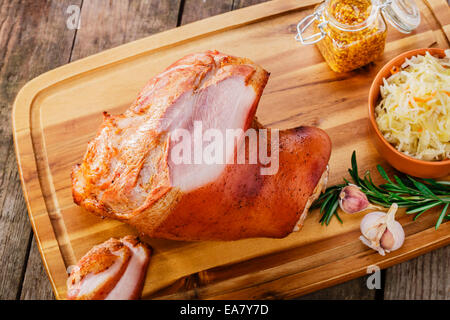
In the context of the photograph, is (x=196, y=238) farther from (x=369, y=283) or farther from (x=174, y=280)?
(x=369, y=283)

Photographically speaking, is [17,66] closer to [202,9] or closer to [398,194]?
[202,9]

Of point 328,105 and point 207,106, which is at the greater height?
point 207,106

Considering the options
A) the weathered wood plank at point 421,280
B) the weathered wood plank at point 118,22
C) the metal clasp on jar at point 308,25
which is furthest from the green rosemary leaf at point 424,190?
the weathered wood plank at point 118,22

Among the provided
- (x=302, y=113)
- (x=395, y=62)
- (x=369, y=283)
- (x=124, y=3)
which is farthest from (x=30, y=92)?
(x=369, y=283)

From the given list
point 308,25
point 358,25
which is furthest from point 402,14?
point 308,25

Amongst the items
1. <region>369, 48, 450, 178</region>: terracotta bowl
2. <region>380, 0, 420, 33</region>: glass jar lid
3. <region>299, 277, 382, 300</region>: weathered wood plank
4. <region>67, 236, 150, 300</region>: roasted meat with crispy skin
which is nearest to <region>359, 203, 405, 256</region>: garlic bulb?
<region>369, 48, 450, 178</region>: terracotta bowl
